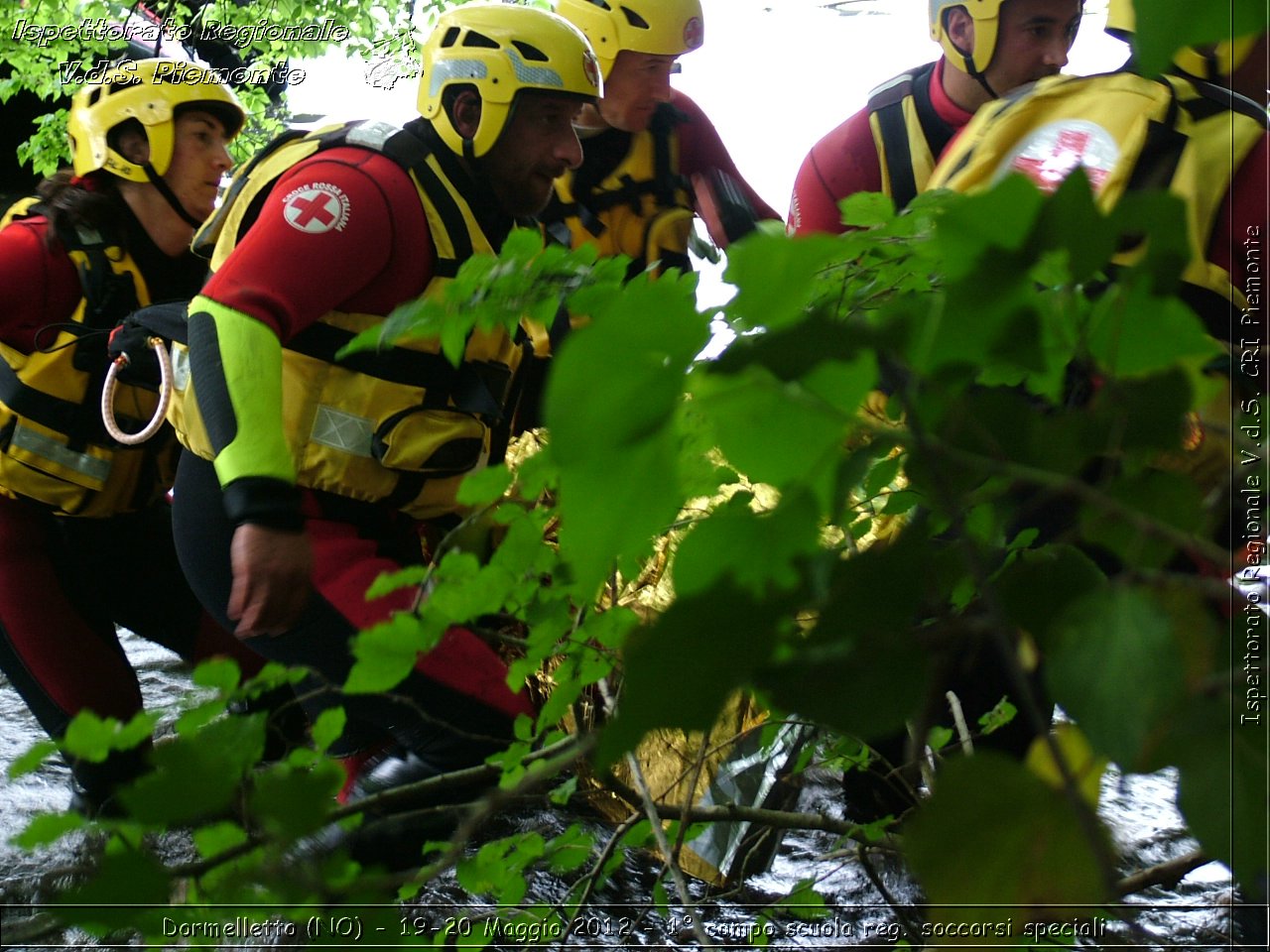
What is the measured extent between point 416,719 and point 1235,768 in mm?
1825

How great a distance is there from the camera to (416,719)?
6.91ft

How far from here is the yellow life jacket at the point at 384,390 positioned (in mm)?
2045

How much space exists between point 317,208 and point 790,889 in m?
1.63

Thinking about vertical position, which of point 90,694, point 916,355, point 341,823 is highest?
point 916,355

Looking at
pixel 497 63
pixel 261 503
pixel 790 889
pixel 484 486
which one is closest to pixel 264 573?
pixel 261 503

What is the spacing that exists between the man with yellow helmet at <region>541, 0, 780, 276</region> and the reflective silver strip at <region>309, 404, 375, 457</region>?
1.45 metres

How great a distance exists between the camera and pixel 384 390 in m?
2.04

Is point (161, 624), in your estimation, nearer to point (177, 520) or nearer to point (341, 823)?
point (177, 520)

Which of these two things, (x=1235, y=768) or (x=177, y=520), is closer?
(x=1235, y=768)

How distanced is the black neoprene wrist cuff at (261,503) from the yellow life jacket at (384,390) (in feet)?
0.66

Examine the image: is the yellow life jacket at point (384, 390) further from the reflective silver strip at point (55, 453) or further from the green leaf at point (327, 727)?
the green leaf at point (327, 727)

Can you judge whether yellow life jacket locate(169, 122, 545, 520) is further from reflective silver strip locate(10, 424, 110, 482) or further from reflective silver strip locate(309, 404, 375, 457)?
reflective silver strip locate(10, 424, 110, 482)

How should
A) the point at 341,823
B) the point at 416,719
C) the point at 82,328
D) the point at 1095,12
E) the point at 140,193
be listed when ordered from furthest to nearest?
the point at 140,193 < the point at 82,328 < the point at 1095,12 < the point at 416,719 < the point at 341,823

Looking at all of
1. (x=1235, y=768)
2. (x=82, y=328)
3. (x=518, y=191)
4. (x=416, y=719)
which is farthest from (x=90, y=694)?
(x=1235, y=768)
